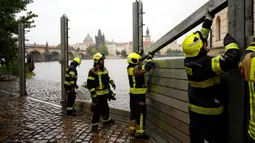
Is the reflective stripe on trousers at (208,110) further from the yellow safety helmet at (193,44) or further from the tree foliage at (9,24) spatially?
the tree foliage at (9,24)

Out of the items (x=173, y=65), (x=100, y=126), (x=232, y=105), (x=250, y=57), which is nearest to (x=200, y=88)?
(x=232, y=105)

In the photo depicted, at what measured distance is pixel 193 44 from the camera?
2.77m

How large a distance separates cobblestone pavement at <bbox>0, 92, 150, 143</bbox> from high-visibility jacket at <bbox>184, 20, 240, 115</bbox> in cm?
274

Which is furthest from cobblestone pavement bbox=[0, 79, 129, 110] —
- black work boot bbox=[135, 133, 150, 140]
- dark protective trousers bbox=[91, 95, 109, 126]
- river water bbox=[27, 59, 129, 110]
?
black work boot bbox=[135, 133, 150, 140]

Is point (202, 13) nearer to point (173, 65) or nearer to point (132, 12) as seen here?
point (173, 65)

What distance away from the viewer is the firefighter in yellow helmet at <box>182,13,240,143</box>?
2.70 m

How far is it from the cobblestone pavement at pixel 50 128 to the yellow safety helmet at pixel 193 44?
10.0 ft

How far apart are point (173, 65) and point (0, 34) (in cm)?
1400

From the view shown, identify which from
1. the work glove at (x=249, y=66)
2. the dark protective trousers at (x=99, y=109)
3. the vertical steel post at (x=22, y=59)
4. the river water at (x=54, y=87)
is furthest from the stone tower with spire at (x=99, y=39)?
the work glove at (x=249, y=66)

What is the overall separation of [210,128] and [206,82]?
57 centimetres

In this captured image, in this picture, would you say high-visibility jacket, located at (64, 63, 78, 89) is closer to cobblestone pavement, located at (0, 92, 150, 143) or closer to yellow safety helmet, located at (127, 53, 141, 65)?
cobblestone pavement, located at (0, 92, 150, 143)

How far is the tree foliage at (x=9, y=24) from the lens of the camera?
14867mm

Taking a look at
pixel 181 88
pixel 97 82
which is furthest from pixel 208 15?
pixel 97 82

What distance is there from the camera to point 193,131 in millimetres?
3006
